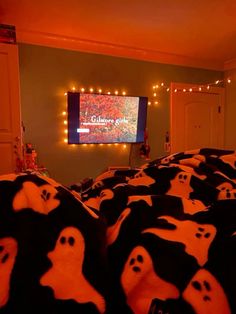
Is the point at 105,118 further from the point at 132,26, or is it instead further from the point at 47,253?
the point at 47,253

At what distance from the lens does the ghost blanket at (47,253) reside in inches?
14.7

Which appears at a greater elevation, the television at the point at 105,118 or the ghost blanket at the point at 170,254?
the television at the point at 105,118

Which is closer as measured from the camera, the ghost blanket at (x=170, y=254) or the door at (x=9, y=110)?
the ghost blanket at (x=170, y=254)

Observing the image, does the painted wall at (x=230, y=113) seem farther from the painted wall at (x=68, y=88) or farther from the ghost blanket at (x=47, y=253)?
the ghost blanket at (x=47, y=253)

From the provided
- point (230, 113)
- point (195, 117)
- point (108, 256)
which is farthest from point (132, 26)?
point (108, 256)

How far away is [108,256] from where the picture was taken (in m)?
0.45

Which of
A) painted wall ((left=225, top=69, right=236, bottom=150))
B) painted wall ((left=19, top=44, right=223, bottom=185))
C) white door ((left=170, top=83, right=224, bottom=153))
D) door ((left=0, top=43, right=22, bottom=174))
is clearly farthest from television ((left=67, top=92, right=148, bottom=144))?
painted wall ((left=225, top=69, right=236, bottom=150))

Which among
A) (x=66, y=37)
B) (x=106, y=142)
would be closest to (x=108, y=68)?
(x=66, y=37)

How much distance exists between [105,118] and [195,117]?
1228 mm

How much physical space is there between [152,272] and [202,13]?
2.15 m

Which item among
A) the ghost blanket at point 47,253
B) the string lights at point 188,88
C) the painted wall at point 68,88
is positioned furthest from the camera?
the string lights at point 188,88

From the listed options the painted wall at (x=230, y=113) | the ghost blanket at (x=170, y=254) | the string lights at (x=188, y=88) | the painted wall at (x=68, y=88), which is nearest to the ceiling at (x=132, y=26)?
the painted wall at (x=68, y=88)

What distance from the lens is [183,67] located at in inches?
122

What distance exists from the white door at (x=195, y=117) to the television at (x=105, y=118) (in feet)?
1.49
